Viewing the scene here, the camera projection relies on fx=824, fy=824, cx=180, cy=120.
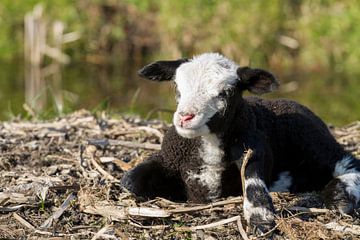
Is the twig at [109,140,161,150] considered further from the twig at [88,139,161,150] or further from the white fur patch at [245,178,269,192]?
the white fur patch at [245,178,269,192]

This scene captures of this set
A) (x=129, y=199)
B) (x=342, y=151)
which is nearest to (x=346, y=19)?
(x=342, y=151)

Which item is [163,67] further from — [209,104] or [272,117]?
[272,117]

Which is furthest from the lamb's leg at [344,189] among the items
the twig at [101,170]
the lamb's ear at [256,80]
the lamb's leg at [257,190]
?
the twig at [101,170]

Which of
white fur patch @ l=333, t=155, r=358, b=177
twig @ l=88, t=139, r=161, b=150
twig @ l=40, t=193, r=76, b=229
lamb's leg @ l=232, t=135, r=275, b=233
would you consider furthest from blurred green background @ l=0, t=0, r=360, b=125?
lamb's leg @ l=232, t=135, r=275, b=233

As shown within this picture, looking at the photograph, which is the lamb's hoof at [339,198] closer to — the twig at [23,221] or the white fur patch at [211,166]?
the white fur patch at [211,166]

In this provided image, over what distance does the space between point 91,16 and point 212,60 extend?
17720 millimetres

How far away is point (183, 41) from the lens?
21297mm

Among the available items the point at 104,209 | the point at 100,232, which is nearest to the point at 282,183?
the point at 104,209

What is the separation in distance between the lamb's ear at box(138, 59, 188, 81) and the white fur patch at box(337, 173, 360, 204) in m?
1.55

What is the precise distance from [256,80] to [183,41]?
15485 millimetres

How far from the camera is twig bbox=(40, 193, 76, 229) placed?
18.7 feet

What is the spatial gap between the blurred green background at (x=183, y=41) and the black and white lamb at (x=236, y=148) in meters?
10.5

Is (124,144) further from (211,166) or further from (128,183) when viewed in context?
(211,166)

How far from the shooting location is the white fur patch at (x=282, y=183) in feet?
21.2
